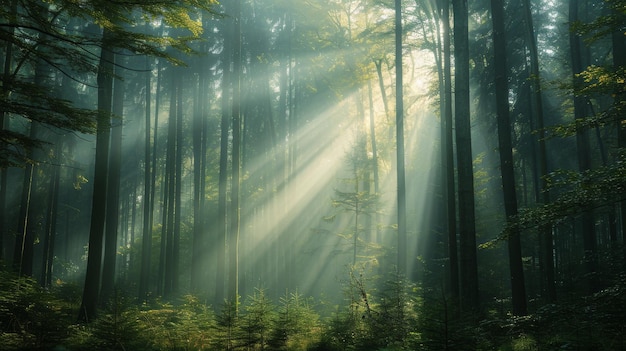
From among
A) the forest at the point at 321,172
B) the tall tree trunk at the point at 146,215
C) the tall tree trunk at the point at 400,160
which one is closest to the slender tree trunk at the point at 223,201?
the forest at the point at 321,172

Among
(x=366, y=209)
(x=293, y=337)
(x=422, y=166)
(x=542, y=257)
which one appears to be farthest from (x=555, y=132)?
(x=422, y=166)

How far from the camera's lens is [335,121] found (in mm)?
27266

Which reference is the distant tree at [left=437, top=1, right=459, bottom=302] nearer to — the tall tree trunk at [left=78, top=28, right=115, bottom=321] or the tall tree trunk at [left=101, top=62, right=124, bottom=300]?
the tall tree trunk at [left=78, top=28, right=115, bottom=321]

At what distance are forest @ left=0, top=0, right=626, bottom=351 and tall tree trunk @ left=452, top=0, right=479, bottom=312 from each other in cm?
5

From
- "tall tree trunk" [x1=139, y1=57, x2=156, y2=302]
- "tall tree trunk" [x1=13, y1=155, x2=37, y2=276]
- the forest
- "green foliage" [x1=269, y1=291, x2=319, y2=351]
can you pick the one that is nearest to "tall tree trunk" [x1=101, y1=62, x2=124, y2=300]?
the forest

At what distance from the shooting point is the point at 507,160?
11250 millimetres

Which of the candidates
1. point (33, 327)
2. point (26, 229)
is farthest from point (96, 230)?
point (26, 229)

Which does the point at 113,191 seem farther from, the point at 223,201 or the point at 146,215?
the point at 146,215

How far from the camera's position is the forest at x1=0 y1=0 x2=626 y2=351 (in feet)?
23.5

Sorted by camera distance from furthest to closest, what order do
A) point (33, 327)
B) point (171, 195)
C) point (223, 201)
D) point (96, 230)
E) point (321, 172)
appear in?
point (321, 172) < point (171, 195) < point (223, 201) < point (96, 230) < point (33, 327)

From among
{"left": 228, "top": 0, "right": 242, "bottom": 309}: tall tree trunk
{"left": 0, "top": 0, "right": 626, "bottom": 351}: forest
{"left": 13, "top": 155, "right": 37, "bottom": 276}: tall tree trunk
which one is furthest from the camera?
{"left": 13, "top": 155, "right": 37, "bottom": 276}: tall tree trunk

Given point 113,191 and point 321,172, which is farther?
point 321,172

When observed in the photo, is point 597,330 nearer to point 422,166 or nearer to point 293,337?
point 293,337

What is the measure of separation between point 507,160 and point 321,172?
61.7ft
